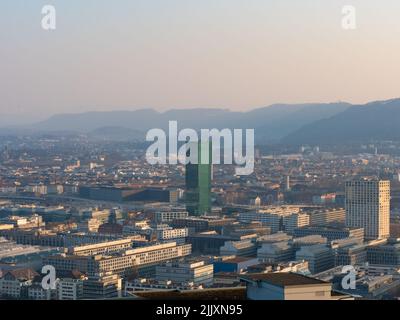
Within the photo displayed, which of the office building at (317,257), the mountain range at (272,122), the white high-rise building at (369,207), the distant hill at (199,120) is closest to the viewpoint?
the office building at (317,257)

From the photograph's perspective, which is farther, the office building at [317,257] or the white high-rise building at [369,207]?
the white high-rise building at [369,207]

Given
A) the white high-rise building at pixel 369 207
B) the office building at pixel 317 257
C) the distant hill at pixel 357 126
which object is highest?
the distant hill at pixel 357 126

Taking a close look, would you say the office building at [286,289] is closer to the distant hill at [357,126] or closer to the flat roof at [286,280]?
the flat roof at [286,280]

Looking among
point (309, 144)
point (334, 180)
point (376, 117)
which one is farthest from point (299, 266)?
point (376, 117)

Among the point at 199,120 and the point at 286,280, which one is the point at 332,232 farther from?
the point at 199,120

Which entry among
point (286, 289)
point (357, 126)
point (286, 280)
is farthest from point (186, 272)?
point (357, 126)

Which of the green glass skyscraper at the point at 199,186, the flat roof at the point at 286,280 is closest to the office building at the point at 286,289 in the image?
the flat roof at the point at 286,280

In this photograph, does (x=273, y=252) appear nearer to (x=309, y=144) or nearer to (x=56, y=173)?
(x=56, y=173)

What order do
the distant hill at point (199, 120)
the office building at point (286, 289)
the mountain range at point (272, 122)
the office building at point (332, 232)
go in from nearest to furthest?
the office building at point (286, 289) → the office building at point (332, 232) → the mountain range at point (272, 122) → the distant hill at point (199, 120)
